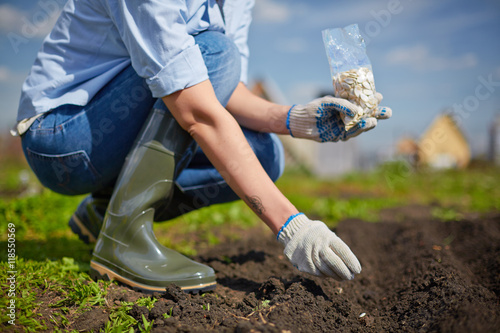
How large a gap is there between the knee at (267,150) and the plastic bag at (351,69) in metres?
0.42

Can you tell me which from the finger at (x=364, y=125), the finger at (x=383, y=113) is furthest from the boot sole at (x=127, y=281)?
the finger at (x=383, y=113)

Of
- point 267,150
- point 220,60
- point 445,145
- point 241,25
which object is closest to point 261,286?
point 267,150

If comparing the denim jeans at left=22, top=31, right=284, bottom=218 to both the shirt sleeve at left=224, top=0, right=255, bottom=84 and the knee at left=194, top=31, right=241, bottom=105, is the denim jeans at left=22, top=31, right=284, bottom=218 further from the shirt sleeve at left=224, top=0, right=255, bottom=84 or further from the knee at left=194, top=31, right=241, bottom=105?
the shirt sleeve at left=224, top=0, right=255, bottom=84

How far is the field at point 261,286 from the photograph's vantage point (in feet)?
3.77

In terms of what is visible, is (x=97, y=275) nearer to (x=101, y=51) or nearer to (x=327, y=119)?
(x=101, y=51)

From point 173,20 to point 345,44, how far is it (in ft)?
2.30

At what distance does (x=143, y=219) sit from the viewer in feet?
4.78

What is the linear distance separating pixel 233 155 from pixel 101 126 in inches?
24.0

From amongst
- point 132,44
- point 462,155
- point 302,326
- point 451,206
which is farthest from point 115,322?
point 462,155

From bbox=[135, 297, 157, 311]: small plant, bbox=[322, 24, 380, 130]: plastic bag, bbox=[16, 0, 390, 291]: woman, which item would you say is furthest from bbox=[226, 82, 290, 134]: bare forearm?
bbox=[135, 297, 157, 311]: small plant

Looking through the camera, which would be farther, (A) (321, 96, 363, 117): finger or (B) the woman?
(A) (321, 96, 363, 117): finger

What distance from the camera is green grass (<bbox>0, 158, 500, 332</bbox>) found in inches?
48.9

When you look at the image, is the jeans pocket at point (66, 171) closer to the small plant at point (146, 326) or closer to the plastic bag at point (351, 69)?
the small plant at point (146, 326)

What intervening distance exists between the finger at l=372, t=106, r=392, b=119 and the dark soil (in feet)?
2.13
